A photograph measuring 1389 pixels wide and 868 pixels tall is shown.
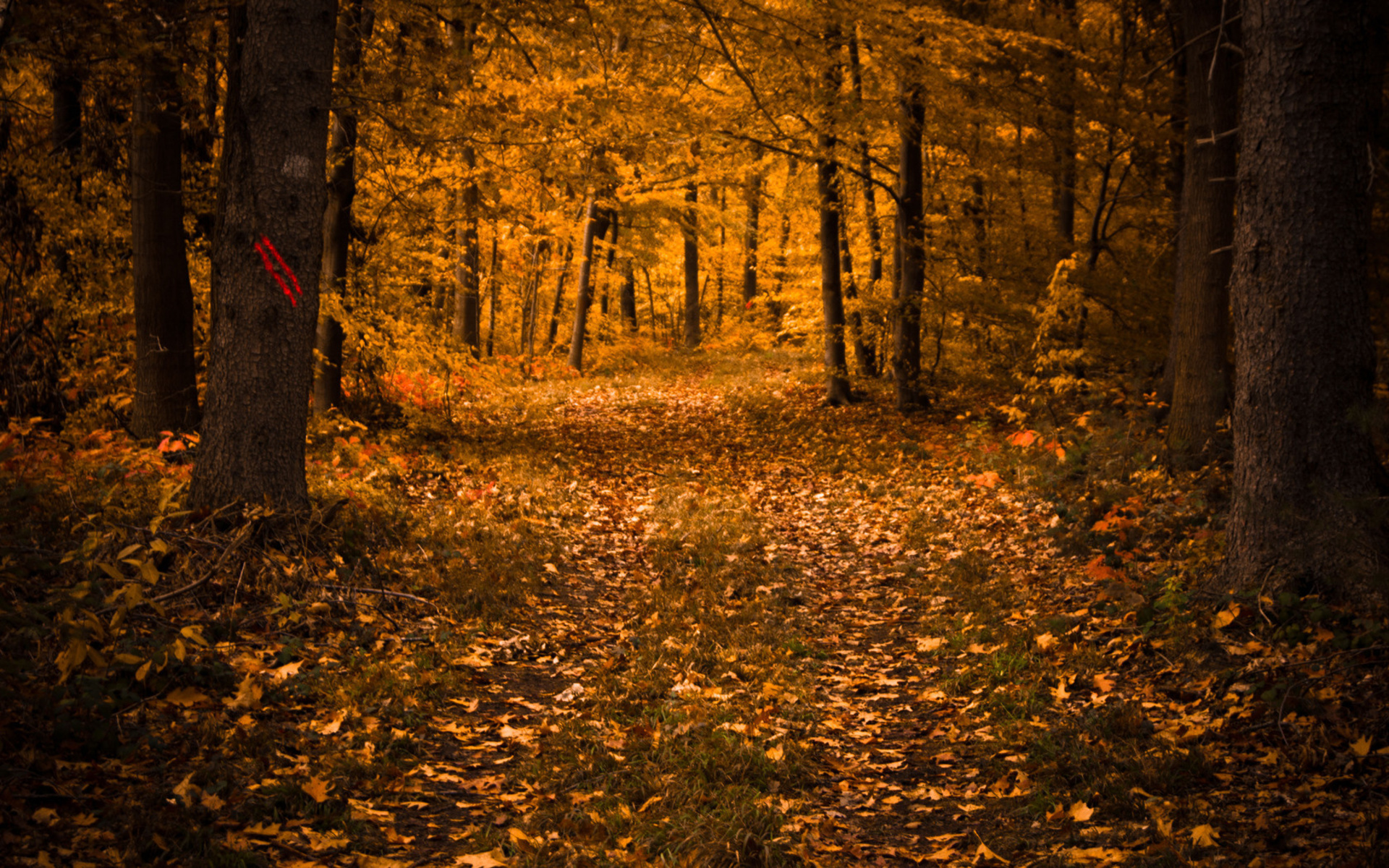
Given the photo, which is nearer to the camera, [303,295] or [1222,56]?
[303,295]

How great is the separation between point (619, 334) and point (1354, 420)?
969 inches

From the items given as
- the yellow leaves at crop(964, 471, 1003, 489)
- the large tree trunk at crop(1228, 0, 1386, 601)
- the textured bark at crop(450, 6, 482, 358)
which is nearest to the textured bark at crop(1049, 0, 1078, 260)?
the yellow leaves at crop(964, 471, 1003, 489)

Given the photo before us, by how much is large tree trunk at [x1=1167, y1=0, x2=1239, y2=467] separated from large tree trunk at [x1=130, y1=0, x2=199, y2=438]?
33.2 feet

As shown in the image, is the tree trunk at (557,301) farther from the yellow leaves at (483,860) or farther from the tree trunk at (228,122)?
the yellow leaves at (483,860)

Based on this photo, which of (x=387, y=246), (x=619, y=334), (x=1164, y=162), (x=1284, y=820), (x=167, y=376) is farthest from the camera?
(x=619, y=334)

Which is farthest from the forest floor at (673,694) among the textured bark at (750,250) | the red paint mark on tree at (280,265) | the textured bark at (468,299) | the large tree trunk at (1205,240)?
the textured bark at (750,250)

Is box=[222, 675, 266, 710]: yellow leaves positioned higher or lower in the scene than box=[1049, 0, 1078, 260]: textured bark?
lower

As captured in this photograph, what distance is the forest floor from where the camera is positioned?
3.54 meters

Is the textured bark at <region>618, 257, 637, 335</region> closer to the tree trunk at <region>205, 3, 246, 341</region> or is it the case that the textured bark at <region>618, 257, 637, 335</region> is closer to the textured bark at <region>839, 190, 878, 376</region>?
the textured bark at <region>839, 190, 878, 376</region>

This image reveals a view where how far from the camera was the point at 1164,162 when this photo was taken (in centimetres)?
1448

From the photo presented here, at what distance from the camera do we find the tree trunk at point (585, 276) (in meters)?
21.3

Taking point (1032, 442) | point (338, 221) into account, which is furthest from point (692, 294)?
point (1032, 442)

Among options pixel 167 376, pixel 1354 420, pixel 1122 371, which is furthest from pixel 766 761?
pixel 1122 371

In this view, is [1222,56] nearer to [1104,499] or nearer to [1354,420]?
[1104,499]
